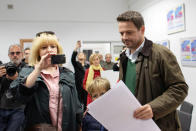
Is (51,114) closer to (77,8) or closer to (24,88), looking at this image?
(24,88)

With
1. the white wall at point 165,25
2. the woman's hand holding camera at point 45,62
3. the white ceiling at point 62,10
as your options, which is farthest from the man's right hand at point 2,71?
the white ceiling at point 62,10

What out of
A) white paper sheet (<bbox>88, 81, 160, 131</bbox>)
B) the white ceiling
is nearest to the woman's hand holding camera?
white paper sheet (<bbox>88, 81, 160, 131</bbox>)

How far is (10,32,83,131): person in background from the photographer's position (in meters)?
1.20

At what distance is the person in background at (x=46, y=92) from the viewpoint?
3.92 ft

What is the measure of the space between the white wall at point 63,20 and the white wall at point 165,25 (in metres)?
1.19

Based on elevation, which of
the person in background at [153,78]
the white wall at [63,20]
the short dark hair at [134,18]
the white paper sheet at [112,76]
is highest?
the white wall at [63,20]

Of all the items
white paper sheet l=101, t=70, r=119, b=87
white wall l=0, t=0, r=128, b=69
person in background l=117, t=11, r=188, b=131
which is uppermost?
white wall l=0, t=0, r=128, b=69

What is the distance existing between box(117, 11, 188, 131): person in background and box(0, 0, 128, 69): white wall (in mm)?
5264

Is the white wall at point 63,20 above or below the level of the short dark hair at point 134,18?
above

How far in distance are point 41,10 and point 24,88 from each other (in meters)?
5.46

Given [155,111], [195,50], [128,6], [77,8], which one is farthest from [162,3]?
[155,111]

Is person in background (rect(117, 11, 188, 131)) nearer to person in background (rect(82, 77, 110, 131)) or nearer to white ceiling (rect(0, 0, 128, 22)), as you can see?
person in background (rect(82, 77, 110, 131))

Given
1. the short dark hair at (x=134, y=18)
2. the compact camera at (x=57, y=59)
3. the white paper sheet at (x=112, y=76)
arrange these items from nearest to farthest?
the short dark hair at (x=134, y=18), the compact camera at (x=57, y=59), the white paper sheet at (x=112, y=76)

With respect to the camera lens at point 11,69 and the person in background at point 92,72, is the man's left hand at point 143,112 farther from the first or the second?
the person in background at point 92,72
